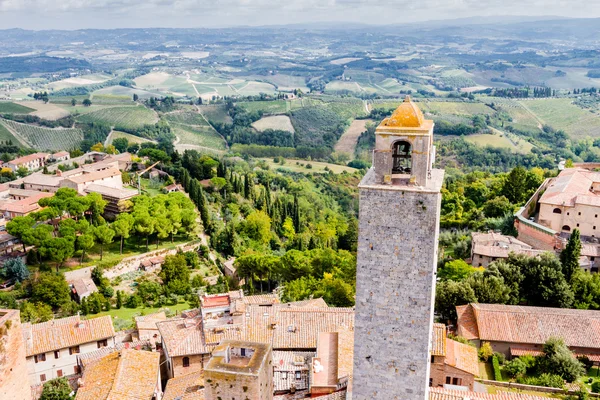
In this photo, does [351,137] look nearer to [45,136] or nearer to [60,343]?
[45,136]

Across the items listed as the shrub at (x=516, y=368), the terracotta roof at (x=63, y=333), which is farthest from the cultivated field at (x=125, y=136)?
the shrub at (x=516, y=368)

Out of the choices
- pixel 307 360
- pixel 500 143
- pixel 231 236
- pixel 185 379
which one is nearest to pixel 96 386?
pixel 185 379

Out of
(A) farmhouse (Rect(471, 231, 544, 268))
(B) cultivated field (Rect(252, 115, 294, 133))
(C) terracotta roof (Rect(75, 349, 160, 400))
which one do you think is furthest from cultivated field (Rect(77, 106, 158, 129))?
(C) terracotta roof (Rect(75, 349, 160, 400))

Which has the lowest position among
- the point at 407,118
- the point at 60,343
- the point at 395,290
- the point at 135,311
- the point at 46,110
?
the point at 135,311

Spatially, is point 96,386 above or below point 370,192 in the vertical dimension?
below

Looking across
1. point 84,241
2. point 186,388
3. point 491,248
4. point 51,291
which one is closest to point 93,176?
point 84,241

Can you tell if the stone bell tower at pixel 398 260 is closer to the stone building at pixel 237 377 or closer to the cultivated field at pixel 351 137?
the stone building at pixel 237 377

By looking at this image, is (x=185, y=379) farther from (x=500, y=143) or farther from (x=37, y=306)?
(x=500, y=143)
